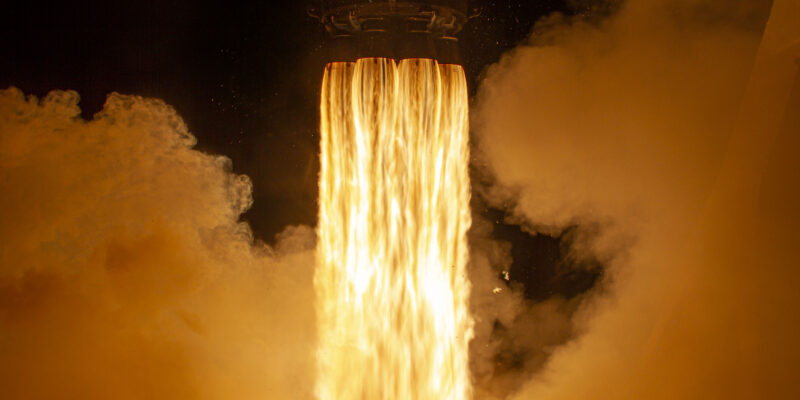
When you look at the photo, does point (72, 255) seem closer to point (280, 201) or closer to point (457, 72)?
point (280, 201)

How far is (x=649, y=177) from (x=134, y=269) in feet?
8.55

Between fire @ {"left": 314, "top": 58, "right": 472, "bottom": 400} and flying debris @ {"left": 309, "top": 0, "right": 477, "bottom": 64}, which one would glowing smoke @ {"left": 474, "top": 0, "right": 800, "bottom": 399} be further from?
flying debris @ {"left": 309, "top": 0, "right": 477, "bottom": 64}

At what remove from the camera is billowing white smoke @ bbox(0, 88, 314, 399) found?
3516mm

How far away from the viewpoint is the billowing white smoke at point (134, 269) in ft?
11.5

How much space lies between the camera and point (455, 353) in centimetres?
354

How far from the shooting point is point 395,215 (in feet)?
10.6

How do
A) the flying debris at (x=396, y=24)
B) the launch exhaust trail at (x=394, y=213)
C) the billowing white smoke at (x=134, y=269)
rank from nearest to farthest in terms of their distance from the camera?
the flying debris at (x=396, y=24), the launch exhaust trail at (x=394, y=213), the billowing white smoke at (x=134, y=269)

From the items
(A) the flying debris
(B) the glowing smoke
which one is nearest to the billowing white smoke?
(A) the flying debris

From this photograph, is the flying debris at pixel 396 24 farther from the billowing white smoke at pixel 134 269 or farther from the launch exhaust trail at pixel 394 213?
the billowing white smoke at pixel 134 269

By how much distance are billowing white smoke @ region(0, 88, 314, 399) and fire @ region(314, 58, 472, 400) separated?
1.20 ft

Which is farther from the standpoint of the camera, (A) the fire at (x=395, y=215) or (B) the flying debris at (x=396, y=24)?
(A) the fire at (x=395, y=215)

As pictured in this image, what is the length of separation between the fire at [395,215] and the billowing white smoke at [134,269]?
1.20 ft

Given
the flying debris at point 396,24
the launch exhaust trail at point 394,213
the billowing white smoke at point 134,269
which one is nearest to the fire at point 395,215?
the launch exhaust trail at point 394,213

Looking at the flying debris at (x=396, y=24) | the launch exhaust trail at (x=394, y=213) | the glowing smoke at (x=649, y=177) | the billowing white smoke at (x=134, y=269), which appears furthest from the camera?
the billowing white smoke at (x=134, y=269)
